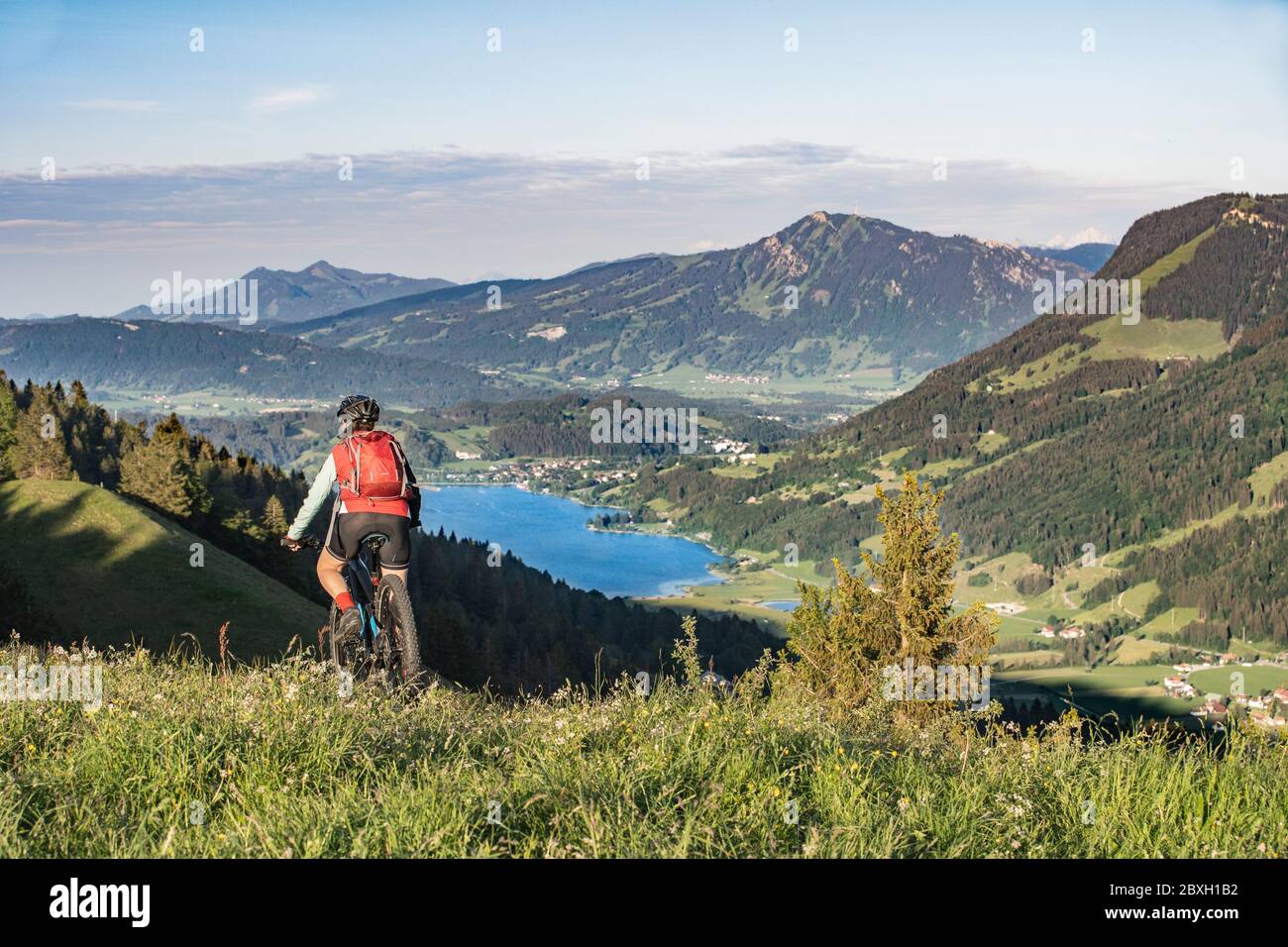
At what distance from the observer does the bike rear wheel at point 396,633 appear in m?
12.5

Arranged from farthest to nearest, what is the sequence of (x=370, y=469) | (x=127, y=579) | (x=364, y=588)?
(x=127, y=579)
(x=364, y=588)
(x=370, y=469)

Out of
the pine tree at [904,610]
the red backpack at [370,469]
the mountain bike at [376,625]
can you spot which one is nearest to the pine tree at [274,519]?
the pine tree at [904,610]

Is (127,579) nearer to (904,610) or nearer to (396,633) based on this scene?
(904,610)

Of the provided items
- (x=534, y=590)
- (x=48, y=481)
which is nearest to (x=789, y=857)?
(x=48, y=481)

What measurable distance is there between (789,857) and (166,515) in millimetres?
93465

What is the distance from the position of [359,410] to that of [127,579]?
209 ft

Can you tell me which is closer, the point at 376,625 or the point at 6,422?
the point at 376,625

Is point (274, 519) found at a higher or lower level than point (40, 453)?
lower

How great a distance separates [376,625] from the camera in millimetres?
12961

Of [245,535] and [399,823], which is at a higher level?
[399,823]

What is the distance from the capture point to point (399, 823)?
6.10 m

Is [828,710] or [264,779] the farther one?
[828,710]

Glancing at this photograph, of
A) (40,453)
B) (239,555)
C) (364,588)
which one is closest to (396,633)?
(364,588)
